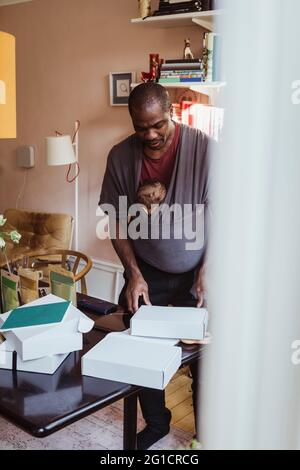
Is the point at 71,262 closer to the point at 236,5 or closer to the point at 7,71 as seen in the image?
the point at 7,71

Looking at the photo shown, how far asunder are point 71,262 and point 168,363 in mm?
2745

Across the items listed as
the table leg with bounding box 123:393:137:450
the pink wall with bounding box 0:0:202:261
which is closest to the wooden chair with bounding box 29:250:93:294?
the pink wall with bounding box 0:0:202:261

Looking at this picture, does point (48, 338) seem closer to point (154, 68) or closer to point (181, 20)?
point (154, 68)

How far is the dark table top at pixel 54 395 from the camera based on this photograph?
1.12 m

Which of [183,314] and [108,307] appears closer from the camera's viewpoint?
[183,314]

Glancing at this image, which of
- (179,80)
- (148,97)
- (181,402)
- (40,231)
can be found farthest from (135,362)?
(40,231)

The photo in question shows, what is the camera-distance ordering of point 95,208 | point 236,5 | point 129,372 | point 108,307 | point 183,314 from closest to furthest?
point 236,5
point 129,372
point 183,314
point 108,307
point 95,208

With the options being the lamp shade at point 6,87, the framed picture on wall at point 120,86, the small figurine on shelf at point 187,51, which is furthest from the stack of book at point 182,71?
the lamp shade at point 6,87

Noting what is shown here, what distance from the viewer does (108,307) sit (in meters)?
1.85

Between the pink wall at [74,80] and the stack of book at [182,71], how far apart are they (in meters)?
0.30

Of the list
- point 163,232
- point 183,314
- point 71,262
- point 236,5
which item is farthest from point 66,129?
point 236,5

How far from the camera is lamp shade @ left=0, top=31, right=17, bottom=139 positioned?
62.6 inches

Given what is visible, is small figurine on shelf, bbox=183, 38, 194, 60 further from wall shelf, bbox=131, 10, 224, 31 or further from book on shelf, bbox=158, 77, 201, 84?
book on shelf, bbox=158, 77, 201, 84

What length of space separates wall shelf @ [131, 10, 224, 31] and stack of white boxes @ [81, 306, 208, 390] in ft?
5.96
